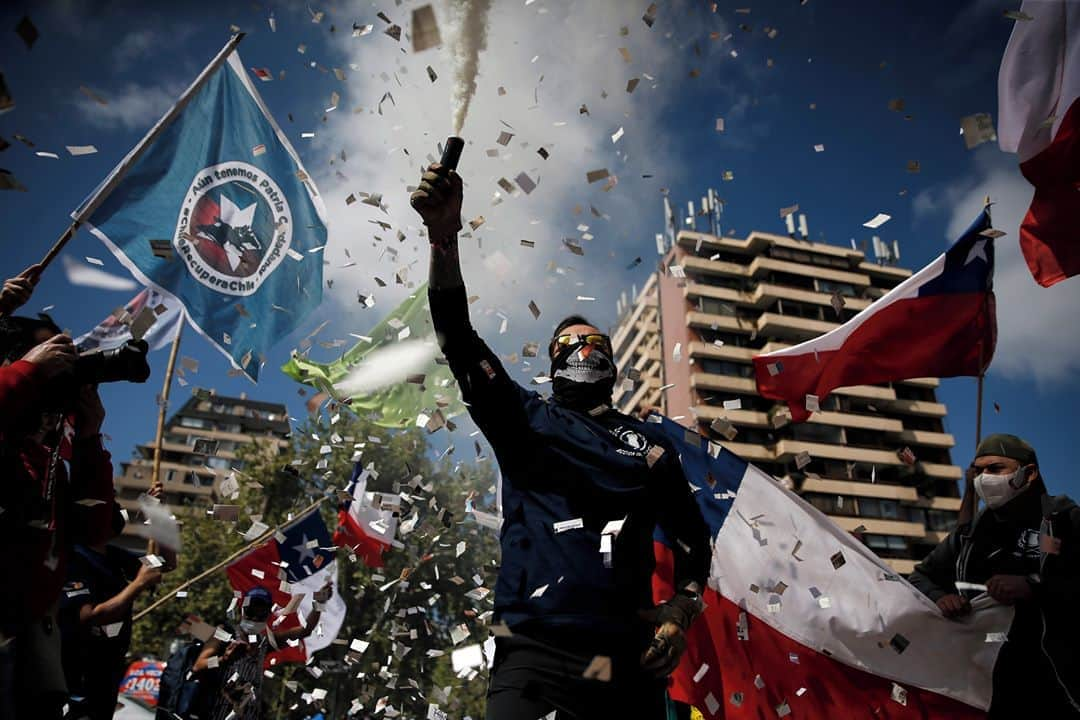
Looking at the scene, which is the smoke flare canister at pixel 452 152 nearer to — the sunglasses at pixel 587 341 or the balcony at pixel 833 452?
the sunglasses at pixel 587 341

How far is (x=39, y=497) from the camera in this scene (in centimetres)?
292

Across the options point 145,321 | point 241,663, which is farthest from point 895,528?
point 145,321

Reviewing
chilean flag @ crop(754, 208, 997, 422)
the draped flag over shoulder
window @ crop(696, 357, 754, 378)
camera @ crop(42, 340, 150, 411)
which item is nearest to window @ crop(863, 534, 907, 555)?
window @ crop(696, 357, 754, 378)

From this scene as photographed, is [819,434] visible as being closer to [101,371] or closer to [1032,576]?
[1032,576]

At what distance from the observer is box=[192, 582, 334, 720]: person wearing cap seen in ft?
22.2

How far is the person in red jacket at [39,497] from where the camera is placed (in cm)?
262

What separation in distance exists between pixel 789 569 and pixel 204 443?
18.4 feet

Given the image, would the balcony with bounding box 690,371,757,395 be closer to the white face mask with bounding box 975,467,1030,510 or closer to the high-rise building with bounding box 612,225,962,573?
the high-rise building with bounding box 612,225,962,573

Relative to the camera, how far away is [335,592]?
13273 mm

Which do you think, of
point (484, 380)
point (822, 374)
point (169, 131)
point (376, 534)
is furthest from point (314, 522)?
point (484, 380)

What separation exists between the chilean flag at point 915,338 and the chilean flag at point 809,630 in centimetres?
151

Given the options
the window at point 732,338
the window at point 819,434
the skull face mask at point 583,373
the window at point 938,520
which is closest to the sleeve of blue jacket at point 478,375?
the skull face mask at point 583,373

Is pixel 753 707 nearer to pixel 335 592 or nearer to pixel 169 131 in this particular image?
pixel 169 131

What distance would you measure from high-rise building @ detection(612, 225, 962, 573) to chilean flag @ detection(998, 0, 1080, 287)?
49.2 metres
